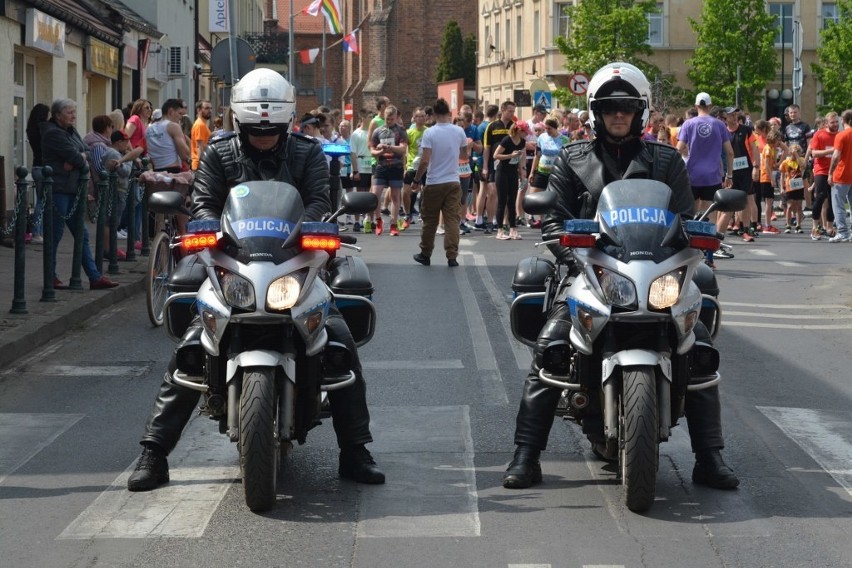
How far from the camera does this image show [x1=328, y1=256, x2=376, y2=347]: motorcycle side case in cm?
670

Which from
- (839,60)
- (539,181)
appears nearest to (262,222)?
(539,181)

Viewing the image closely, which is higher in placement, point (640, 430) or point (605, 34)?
point (605, 34)

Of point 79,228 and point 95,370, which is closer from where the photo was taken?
point 95,370

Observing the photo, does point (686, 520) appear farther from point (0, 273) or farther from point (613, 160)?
point (0, 273)

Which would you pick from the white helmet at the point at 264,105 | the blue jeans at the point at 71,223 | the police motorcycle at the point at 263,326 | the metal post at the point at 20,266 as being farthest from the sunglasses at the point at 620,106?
the blue jeans at the point at 71,223

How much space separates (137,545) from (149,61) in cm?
3112

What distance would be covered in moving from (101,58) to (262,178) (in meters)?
23.1

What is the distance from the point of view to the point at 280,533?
5.63 meters

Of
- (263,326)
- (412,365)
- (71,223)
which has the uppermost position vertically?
(71,223)

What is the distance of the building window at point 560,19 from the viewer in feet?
Result: 238

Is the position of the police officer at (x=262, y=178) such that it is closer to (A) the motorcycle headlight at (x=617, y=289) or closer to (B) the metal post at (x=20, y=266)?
(A) the motorcycle headlight at (x=617, y=289)

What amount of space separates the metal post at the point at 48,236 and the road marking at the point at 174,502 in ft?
19.5

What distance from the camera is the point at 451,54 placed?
86.9 m

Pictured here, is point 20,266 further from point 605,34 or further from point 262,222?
point 605,34
